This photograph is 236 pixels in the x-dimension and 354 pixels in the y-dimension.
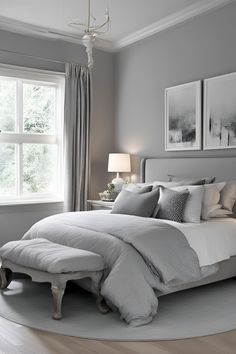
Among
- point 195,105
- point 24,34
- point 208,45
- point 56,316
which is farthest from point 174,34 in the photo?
point 56,316

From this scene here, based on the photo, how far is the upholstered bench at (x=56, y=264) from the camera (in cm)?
316

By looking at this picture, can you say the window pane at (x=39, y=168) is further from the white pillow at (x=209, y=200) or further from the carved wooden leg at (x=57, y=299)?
the carved wooden leg at (x=57, y=299)

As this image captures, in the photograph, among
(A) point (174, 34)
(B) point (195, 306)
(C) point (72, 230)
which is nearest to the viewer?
(B) point (195, 306)

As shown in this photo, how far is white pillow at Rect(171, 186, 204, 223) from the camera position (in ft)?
13.5

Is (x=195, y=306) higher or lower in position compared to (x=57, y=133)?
lower

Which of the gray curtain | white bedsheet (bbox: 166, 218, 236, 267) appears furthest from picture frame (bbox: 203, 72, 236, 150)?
the gray curtain

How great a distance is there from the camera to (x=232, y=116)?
4.73 meters

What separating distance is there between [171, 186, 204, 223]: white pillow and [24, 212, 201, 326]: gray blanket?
1.58 feet

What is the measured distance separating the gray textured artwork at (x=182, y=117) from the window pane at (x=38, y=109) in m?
1.70

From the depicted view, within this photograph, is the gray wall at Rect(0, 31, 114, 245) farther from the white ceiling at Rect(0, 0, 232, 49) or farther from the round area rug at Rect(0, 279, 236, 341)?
the round area rug at Rect(0, 279, 236, 341)

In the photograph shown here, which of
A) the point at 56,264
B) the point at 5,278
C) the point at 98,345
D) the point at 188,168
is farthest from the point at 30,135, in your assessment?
the point at 98,345

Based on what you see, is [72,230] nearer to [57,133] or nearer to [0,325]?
[0,325]

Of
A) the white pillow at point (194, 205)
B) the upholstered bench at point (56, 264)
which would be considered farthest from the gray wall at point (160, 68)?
the upholstered bench at point (56, 264)

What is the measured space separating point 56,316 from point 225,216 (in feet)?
6.89
